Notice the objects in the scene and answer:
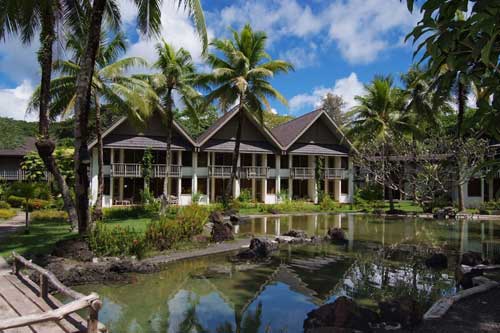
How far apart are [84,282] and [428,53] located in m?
8.33

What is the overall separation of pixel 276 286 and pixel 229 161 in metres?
22.3

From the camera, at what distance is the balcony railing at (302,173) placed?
100 feet

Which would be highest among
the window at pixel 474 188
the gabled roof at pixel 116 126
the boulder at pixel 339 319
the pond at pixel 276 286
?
the gabled roof at pixel 116 126

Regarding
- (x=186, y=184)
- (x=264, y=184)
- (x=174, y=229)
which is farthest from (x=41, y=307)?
(x=264, y=184)

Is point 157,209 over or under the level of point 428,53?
Result: under

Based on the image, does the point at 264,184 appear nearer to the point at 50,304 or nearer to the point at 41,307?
the point at 50,304

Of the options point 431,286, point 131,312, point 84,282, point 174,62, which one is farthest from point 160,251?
point 174,62

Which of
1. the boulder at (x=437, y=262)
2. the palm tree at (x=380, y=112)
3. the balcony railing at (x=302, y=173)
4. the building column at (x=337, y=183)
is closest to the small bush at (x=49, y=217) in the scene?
the boulder at (x=437, y=262)

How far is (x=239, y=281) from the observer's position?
9148 millimetres

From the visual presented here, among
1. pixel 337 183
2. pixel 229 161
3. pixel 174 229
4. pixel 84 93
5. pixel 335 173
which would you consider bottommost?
pixel 174 229

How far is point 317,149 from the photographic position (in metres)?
31.0

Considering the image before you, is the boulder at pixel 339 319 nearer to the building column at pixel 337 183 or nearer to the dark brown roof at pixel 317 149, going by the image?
the dark brown roof at pixel 317 149

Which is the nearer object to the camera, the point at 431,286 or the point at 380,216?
the point at 431,286

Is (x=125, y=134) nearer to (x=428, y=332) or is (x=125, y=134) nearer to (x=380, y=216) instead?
(x=380, y=216)
